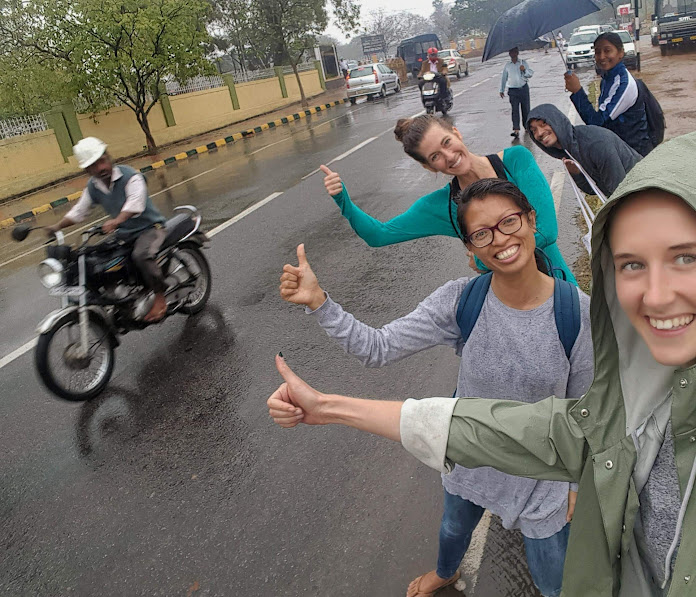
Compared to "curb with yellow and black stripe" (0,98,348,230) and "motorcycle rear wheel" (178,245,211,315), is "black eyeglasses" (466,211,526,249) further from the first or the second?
"curb with yellow and black stripe" (0,98,348,230)

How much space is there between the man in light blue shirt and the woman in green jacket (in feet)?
31.1

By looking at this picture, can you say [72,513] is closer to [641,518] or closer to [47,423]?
[47,423]

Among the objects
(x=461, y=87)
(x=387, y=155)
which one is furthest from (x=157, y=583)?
(x=461, y=87)

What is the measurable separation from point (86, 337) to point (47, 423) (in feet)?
2.11

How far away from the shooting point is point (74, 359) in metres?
4.15

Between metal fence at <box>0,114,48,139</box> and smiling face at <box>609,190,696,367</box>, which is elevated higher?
metal fence at <box>0,114,48,139</box>

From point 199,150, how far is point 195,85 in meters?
6.11

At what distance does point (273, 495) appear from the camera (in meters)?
3.06

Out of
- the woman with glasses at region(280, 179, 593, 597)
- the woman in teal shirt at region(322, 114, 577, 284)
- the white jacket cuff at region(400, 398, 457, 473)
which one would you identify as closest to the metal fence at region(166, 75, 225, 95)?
the woman in teal shirt at region(322, 114, 577, 284)

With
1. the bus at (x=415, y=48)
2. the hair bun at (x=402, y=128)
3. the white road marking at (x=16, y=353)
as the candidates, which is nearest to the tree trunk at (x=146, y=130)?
the white road marking at (x=16, y=353)

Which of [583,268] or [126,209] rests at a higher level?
[126,209]

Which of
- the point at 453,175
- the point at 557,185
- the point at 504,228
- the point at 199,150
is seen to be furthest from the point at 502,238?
the point at 199,150

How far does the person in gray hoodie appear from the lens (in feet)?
10.2

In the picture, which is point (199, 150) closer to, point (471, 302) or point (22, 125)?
point (22, 125)
